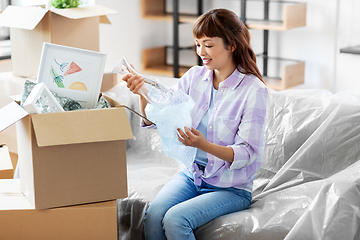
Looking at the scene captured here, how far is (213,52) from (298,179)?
547 mm

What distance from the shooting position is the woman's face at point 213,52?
140cm

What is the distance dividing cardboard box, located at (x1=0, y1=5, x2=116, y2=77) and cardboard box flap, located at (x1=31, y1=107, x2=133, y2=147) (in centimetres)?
85

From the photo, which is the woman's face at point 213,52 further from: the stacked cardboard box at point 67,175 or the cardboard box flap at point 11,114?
the cardboard box flap at point 11,114

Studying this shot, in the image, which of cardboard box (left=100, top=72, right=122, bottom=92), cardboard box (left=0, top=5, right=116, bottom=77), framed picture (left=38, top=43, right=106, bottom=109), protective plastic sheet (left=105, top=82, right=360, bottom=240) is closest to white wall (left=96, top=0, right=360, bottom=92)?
cardboard box (left=100, top=72, right=122, bottom=92)

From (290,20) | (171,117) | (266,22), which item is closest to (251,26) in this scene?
(266,22)

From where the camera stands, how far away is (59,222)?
1.23 meters

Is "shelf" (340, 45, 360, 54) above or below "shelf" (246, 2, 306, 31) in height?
below

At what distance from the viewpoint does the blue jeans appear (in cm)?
135

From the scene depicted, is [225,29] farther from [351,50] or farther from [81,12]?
[351,50]

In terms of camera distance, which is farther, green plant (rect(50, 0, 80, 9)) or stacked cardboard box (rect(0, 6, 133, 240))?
green plant (rect(50, 0, 80, 9))

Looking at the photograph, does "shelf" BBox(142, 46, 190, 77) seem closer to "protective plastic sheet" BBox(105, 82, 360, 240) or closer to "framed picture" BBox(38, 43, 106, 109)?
"protective plastic sheet" BBox(105, 82, 360, 240)

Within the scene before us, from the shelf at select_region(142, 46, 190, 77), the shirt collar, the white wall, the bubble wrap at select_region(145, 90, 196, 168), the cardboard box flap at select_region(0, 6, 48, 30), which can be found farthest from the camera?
the shelf at select_region(142, 46, 190, 77)

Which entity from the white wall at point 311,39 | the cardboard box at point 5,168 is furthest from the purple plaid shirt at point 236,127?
the white wall at point 311,39

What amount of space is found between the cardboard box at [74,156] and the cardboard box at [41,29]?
2.70 feet
